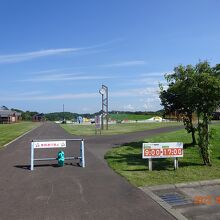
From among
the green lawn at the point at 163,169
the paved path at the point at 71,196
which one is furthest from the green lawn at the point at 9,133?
the paved path at the point at 71,196

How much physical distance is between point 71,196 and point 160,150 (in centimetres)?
435

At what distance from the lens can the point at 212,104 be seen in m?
12.4

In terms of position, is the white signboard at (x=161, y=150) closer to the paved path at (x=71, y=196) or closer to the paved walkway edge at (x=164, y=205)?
the paved path at (x=71, y=196)

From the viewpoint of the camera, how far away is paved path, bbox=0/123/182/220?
7.12 metres

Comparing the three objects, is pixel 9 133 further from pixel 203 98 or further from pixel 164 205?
pixel 164 205

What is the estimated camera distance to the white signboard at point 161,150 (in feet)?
38.5

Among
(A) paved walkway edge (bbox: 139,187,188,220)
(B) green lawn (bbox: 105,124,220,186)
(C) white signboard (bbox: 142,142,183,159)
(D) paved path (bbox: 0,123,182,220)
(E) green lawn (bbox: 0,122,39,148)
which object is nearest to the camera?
(A) paved walkway edge (bbox: 139,187,188,220)

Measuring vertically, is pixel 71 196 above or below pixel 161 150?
below

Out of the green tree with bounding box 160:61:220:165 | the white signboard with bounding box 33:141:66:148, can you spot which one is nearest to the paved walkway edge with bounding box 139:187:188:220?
the green tree with bounding box 160:61:220:165

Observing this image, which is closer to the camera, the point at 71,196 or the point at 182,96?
the point at 71,196

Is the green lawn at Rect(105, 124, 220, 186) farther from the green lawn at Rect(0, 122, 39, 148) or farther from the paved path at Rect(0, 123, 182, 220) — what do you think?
the green lawn at Rect(0, 122, 39, 148)

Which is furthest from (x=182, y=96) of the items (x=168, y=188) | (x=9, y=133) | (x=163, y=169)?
(x=9, y=133)

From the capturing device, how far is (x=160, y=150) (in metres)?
11.9


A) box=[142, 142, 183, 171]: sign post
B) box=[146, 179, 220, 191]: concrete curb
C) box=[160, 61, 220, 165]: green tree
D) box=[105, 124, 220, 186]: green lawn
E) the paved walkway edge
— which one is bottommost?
the paved walkway edge
